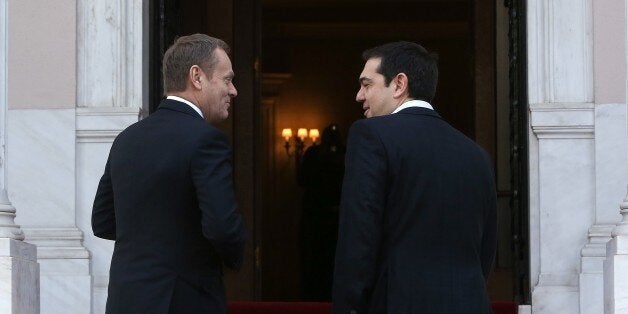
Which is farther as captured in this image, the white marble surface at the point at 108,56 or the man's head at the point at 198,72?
the white marble surface at the point at 108,56

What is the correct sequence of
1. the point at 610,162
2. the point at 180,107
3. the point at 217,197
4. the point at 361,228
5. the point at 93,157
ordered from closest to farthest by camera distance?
1. the point at 217,197
2. the point at 361,228
3. the point at 180,107
4. the point at 610,162
5. the point at 93,157

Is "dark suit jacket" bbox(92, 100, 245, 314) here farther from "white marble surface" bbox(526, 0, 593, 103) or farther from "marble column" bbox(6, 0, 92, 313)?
"white marble surface" bbox(526, 0, 593, 103)

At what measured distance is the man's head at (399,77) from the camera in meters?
5.82

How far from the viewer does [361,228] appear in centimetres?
548

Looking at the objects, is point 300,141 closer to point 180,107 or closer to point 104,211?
point 104,211

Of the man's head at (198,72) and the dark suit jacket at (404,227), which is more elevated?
the man's head at (198,72)

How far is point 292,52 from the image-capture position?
811 inches

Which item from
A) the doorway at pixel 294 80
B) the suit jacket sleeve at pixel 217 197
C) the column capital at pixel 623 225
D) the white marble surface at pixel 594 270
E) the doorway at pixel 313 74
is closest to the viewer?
the suit jacket sleeve at pixel 217 197

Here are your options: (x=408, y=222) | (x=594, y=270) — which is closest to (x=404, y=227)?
(x=408, y=222)

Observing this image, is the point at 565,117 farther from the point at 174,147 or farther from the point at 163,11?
the point at 174,147

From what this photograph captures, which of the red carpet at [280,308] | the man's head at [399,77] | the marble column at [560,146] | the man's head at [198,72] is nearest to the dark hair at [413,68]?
the man's head at [399,77]

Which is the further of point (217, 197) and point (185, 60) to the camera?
point (185, 60)

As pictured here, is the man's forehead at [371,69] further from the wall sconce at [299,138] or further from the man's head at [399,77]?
the wall sconce at [299,138]

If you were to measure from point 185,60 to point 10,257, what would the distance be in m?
1.79
